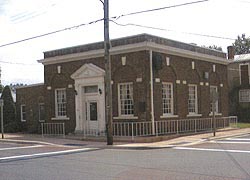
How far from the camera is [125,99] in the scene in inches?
945

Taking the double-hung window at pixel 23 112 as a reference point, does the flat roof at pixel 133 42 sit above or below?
above

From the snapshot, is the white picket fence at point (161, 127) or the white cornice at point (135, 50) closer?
the white picket fence at point (161, 127)

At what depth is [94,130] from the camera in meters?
25.3

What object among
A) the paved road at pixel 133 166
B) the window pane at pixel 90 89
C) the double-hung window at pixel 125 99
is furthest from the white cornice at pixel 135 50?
the paved road at pixel 133 166

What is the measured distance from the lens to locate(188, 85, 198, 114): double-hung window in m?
27.1

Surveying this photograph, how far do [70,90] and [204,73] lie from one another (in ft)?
29.8

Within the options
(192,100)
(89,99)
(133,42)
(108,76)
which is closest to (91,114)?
(89,99)

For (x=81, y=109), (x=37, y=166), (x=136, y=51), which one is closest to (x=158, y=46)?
(x=136, y=51)

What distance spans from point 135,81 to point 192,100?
18.6 feet

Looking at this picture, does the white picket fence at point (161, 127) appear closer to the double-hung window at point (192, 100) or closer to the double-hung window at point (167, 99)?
the double-hung window at point (167, 99)

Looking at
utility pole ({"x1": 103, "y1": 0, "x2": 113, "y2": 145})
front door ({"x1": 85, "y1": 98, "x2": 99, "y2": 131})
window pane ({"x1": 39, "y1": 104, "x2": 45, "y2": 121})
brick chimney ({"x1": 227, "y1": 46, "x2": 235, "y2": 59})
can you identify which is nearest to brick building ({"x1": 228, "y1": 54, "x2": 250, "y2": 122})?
brick chimney ({"x1": 227, "y1": 46, "x2": 235, "y2": 59})

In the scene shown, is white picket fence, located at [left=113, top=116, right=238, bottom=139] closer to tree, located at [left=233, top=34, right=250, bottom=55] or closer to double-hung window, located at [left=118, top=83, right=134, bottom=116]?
double-hung window, located at [left=118, top=83, right=134, bottom=116]

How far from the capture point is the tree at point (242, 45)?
7356 cm

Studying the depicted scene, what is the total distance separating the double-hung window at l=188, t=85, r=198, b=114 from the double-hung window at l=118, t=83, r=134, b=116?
198 inches
